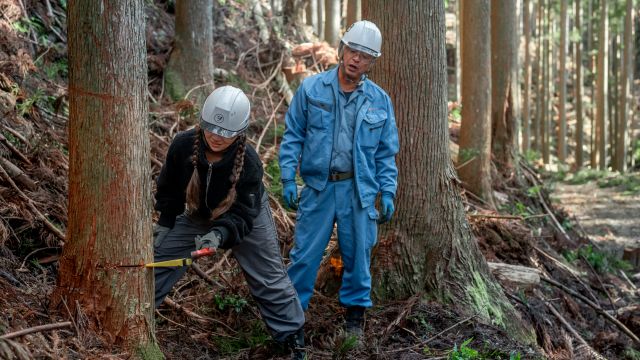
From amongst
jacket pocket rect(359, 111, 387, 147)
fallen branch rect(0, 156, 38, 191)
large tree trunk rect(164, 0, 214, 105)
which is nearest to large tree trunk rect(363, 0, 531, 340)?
jacket pocket rect(359, 111, 387, 147)

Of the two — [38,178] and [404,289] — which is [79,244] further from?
[404,289]

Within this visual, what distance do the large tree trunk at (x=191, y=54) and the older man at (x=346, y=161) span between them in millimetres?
4692

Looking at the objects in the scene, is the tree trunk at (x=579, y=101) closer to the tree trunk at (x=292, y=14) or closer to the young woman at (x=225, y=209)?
the tree trunk at (x=292, y=14)

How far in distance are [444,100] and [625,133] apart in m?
24.9

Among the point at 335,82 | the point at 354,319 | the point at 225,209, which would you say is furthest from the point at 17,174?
the point at 354,319

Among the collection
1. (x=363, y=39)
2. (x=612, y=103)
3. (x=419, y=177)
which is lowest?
(x=419, y=177)

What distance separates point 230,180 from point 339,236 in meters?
1.12

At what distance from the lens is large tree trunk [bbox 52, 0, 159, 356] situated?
163 inches

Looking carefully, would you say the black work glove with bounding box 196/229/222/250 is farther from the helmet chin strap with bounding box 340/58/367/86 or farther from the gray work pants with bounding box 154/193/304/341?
the helmet chin strap with bounding box 340/58/367/86

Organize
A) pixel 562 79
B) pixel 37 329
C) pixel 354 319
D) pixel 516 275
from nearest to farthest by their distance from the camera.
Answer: pixel 37 329, pixel 354 319, pixel 516 275, pixel 562 79

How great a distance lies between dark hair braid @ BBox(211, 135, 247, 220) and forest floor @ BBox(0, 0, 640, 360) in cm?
106

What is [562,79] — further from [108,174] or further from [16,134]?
[108,174]

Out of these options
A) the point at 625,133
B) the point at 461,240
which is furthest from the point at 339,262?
the point at 625,133

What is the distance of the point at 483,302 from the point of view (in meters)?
6.43
